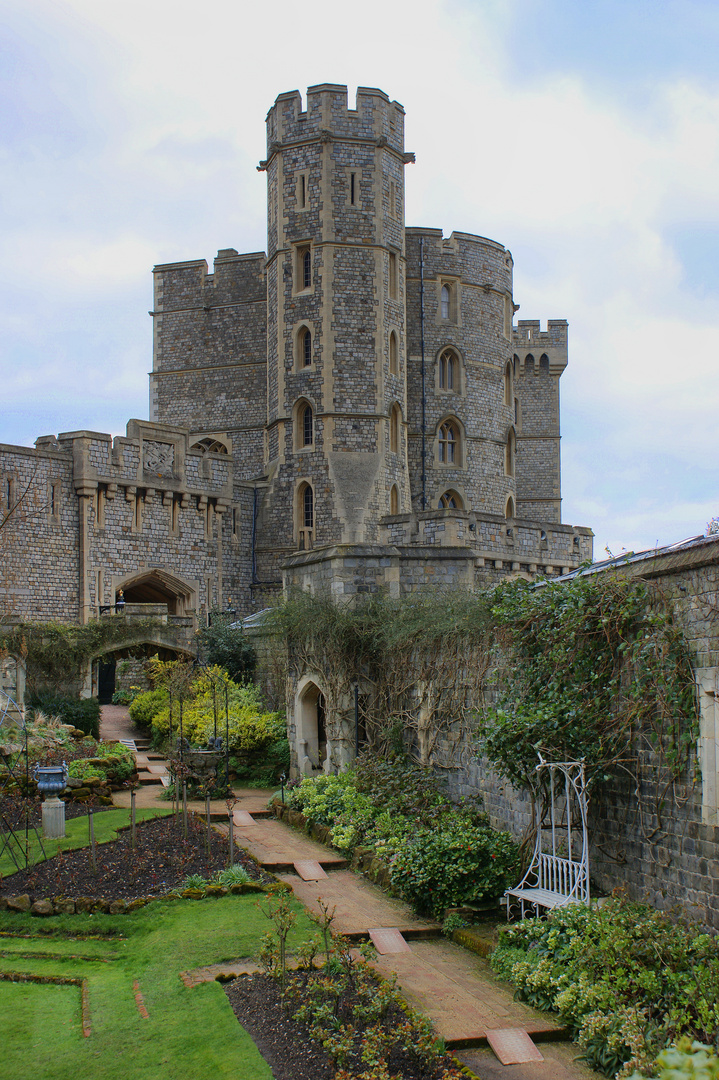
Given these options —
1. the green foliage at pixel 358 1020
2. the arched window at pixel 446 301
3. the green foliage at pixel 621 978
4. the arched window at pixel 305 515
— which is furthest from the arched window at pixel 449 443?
the green foliage at pixel 358 1020

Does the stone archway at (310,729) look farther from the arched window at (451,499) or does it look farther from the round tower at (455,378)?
the arched window at (451,499)

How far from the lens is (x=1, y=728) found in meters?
17.0

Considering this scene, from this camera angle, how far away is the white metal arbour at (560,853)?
8.46 metres

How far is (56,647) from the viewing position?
66.6 feet

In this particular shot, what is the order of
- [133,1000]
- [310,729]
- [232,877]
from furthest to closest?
[310,729], [232,877], [133,1000]

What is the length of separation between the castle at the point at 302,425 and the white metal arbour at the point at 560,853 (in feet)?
36.7

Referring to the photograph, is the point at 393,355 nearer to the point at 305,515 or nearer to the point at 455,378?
the point at 455,378

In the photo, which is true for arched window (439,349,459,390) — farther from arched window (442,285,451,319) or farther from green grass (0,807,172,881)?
green grass (0,807,172,881)

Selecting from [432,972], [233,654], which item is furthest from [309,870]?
[233,654]

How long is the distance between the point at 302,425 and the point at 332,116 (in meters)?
8.66

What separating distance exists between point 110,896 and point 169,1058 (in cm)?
344

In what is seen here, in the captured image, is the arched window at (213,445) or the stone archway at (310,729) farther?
the arched window at (213,445)

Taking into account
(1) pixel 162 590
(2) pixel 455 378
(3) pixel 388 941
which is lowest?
(3) pixel 388 941

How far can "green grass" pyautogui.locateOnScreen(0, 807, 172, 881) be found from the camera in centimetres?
1104
